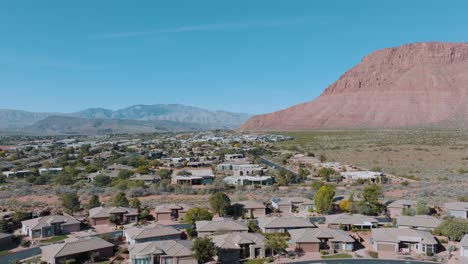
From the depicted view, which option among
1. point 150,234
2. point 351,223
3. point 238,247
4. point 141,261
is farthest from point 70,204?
point 351,223

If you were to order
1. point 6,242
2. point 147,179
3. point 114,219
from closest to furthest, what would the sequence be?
point 6,242
point 114,219
point 147,179

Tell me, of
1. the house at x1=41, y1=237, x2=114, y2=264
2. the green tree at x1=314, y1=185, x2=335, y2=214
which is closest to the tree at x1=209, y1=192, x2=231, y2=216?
the green tree at x1=314, y1=185, x2=335, y2=214

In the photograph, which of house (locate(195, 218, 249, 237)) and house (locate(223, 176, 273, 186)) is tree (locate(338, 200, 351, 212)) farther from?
house (locate(223, 176, 273, 186))

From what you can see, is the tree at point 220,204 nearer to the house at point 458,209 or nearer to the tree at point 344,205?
the tree at point 344,205

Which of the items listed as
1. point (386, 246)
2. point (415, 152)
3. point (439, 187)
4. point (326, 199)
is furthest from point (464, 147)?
point (386, 246)

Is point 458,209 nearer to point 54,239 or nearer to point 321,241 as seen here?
point 321,241

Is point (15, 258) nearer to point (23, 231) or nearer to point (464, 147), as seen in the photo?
point (23, 231)
